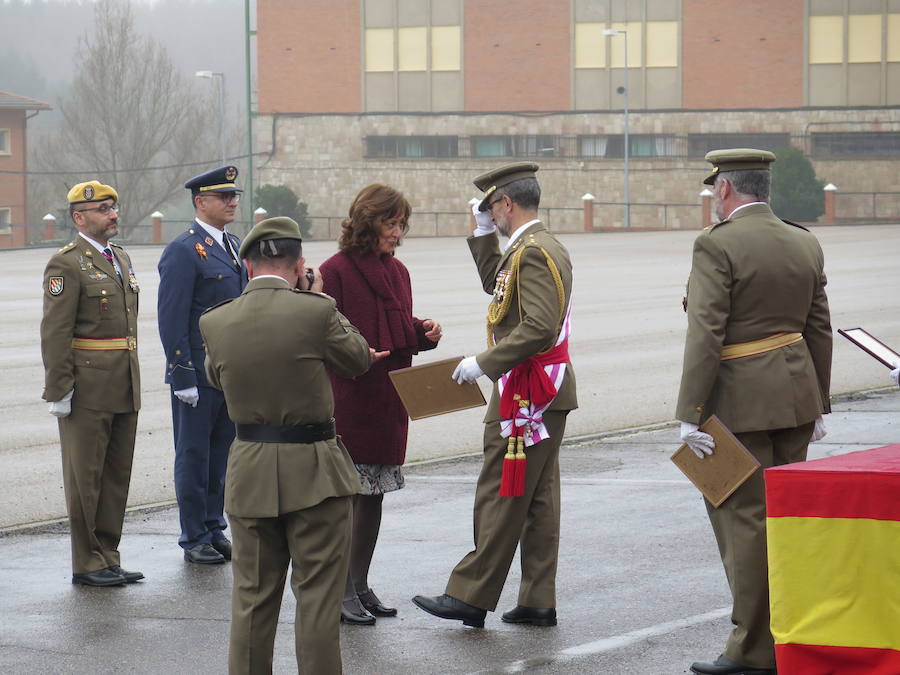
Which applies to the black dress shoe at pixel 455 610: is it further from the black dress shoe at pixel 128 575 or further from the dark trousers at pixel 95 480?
the dark trousers at pixel 95 480

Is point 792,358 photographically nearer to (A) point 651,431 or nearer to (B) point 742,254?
(B) point 742,254

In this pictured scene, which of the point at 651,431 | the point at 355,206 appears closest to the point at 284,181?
the point at 651,431

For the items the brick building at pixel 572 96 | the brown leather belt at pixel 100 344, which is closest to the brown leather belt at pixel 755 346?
the brown leather belt at pixel 100 344

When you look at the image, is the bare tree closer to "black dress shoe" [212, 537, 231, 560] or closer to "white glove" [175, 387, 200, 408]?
"black dress shoe" [212, 537, 231, 560]

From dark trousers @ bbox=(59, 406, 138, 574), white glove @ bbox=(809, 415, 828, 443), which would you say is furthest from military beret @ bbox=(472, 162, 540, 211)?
dark trousers @ bbox=(59, 406, 138, 574)

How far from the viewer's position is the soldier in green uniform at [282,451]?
16.1ft

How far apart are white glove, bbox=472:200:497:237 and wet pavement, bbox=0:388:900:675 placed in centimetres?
175

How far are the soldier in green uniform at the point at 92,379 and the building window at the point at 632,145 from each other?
5603 cm

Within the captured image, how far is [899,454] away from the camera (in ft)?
17.3

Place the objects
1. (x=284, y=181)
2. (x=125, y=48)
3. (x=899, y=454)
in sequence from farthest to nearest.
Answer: (x=125, y=48)
(x=284, y=181)
(x=899, y=454)

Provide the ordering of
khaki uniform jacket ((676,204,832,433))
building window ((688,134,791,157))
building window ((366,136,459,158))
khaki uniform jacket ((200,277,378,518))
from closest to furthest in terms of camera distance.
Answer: khaki uniform jacket ((200,277,378,518)) < khaki uniform jacket ((676,204,832,433)) < building window ((688,134,791,157)) < building window ((366,136,459,158))

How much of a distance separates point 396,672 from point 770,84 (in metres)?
58.1

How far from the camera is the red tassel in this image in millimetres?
6184

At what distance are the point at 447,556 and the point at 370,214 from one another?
216cm
